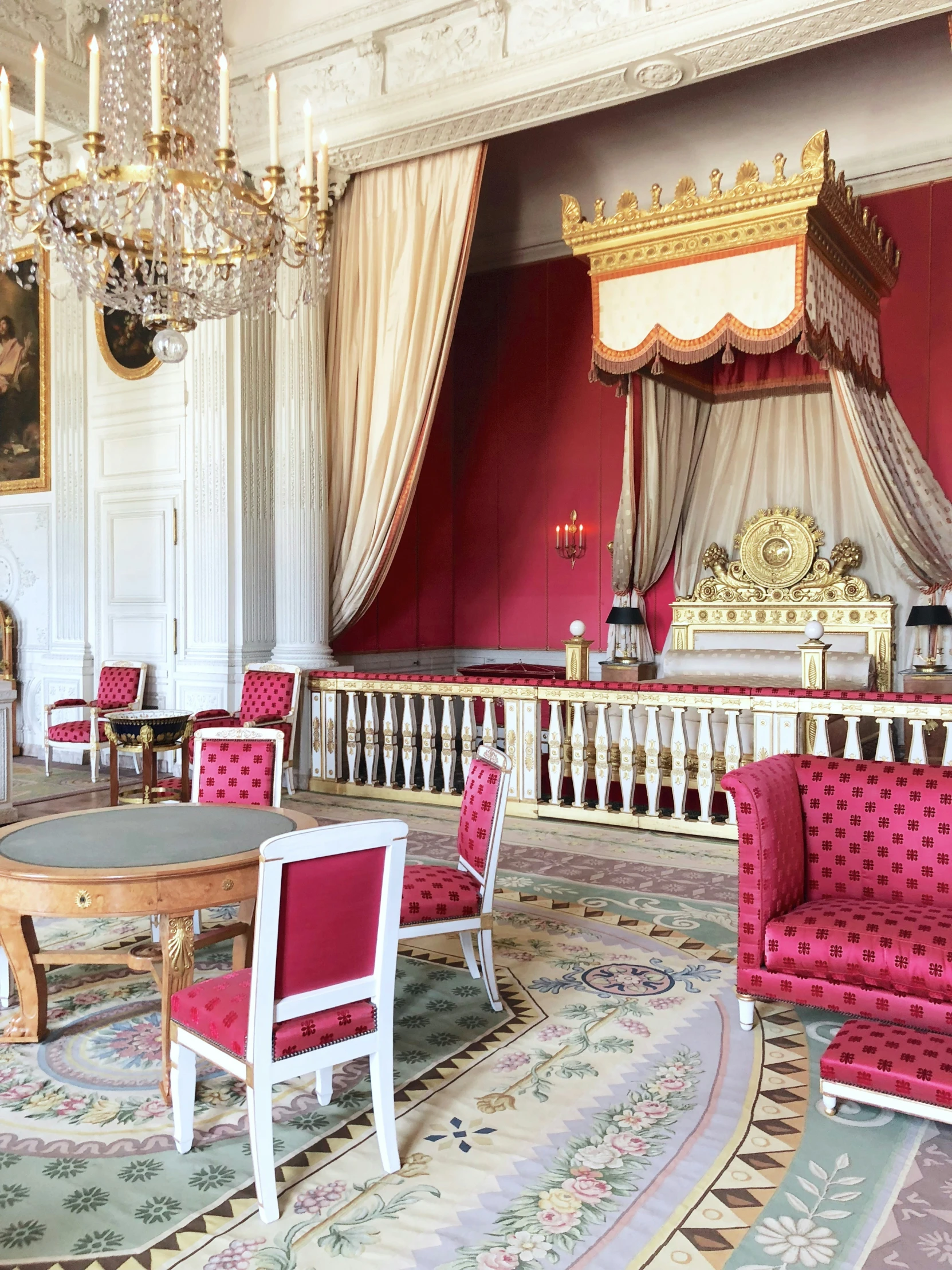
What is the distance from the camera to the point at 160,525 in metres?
7.80

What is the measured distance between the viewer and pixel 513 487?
916 centimetres

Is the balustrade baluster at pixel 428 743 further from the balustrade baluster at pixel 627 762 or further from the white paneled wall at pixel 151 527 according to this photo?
the white paneled wall at pixel 151 527

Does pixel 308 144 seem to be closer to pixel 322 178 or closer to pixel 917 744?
pixel 322 178

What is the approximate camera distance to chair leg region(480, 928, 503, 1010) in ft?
10.5

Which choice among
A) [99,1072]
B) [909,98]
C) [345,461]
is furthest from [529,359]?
[99,1072]

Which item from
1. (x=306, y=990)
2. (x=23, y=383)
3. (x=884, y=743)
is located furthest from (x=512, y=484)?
(x=306, y=990)

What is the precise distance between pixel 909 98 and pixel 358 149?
3.77m

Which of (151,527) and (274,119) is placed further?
(151,527)

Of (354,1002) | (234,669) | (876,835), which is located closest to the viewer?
(354,1002)

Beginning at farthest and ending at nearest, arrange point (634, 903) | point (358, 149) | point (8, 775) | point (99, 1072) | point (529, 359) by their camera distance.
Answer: point (529, 359) → point (358, 149) → point (8, 775) → point (634, 903) → point (99, 1072)

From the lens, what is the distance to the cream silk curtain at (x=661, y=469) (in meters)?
7.68

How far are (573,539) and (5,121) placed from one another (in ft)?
18.4

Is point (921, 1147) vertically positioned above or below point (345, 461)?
below

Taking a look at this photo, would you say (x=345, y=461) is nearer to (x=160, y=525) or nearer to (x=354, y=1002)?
(x=160, y=525)
